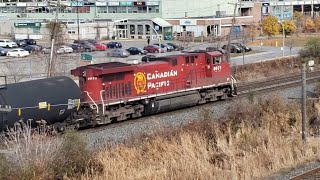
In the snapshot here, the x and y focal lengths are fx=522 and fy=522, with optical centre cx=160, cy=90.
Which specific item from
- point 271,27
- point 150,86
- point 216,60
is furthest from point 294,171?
point 271,27

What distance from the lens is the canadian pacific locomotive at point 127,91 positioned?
62.6ft

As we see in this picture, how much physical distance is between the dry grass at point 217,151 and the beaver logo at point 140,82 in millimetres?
4874

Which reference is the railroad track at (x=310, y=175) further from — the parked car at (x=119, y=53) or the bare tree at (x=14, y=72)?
the parked car at (x=119, y=53)

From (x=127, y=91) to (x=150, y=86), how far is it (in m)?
1.63

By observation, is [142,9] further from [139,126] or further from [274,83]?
[139,126]

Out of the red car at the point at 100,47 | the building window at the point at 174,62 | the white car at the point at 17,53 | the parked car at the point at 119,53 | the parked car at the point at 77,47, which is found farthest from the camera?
the red car at the point at 100,47

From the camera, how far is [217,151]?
17438 millimetres

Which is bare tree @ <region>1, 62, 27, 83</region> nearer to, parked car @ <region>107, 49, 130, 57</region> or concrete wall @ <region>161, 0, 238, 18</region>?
parked car @ <region>107, 49, 130, 57</region>

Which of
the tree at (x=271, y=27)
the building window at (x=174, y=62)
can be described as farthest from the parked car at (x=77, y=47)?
the building window at (x=174, y=62)

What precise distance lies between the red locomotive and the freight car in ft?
4.67

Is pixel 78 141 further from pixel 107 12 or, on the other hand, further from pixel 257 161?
pixel 107 12

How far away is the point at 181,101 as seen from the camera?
26219 mm

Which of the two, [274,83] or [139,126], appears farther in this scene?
[274,83]

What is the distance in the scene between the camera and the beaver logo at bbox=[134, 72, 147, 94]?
24.4 metres
